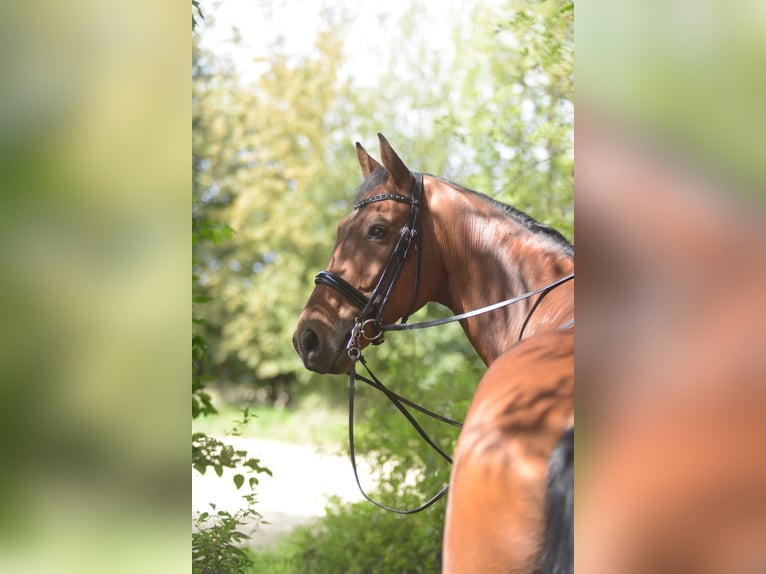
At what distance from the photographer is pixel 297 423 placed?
11.5 meters

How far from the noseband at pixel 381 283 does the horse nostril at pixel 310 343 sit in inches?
6.1

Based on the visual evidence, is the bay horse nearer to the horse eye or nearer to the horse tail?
the horse eye

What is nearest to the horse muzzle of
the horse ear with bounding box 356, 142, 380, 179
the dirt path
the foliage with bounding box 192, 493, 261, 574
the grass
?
the horse ear with bounding box 356, 142, 380, 179

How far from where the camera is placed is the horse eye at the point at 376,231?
8.99 ft

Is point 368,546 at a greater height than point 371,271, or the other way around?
point 371,271

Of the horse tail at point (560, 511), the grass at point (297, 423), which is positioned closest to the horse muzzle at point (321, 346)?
the horse tail at point (560, 511)

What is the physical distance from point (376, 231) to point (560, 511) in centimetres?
158

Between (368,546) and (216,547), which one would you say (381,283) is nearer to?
(216,547)
